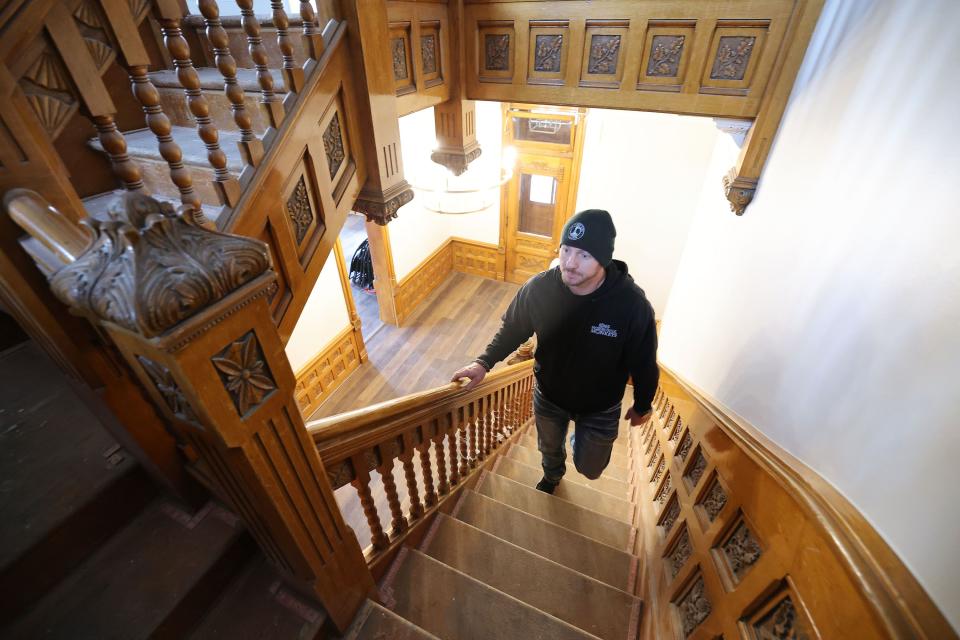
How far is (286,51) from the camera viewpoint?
1.33 meters

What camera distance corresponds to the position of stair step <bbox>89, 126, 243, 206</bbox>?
1.40m

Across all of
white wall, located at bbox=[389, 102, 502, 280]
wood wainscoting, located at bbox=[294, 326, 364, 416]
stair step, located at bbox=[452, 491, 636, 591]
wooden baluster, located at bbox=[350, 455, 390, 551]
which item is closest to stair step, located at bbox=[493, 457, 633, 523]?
stair step, located at bbox=[452, 491, 636, 591]

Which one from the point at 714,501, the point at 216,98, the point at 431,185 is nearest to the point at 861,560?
the point at 714,501

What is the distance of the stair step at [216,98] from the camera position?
1.61 meters

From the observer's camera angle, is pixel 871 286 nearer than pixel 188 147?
Yes

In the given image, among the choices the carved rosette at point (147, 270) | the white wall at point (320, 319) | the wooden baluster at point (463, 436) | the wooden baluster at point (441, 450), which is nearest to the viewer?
the carved rosette at point (147, 270)

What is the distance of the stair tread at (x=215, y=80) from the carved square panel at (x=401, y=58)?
0.49 m

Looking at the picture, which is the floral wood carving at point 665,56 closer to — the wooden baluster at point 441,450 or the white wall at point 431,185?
the white wall at point 431,185

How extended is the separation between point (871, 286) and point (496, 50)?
2.12 m

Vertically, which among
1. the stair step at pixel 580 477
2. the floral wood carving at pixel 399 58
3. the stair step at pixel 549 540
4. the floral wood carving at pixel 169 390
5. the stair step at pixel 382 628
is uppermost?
the floral wood carving at pixel 399 58

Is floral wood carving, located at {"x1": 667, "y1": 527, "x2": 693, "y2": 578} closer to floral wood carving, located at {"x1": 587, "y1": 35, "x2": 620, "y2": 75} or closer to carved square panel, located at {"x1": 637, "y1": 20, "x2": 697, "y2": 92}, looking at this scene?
carved square panel, located at {"x1": 637, "y1": 20, "x2": 697, "y2": 92}

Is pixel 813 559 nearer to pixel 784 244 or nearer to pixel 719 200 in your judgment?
pixel 784 244

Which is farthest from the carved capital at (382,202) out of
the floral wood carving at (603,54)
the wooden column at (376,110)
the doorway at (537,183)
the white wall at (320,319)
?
the doorway at (537,183)

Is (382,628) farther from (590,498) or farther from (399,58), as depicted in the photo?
(399,58)
